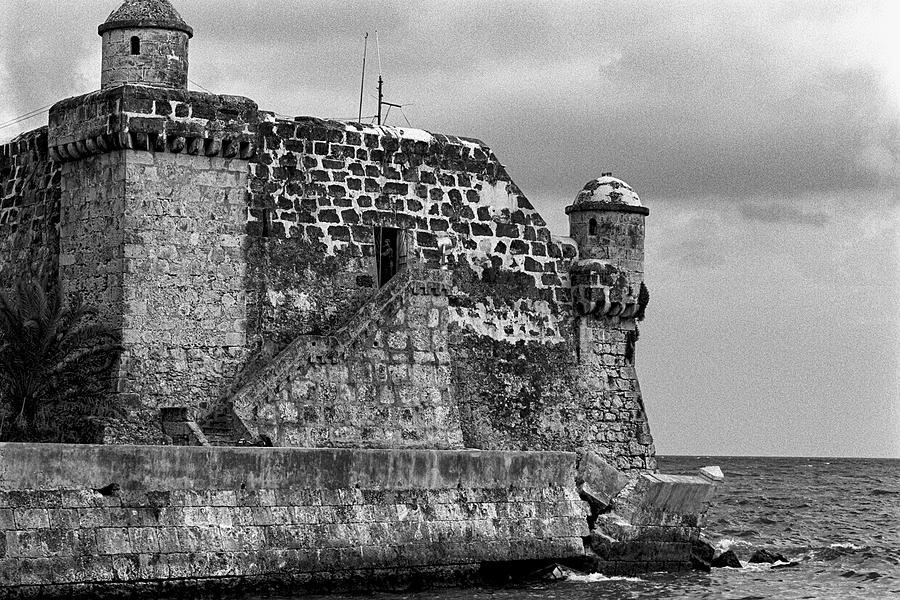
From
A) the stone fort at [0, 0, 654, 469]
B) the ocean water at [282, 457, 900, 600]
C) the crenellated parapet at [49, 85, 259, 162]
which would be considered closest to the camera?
the ocean water at [282, 457, 900, 600]

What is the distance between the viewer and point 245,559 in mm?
22375

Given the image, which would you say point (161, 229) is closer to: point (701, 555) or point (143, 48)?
point (143, 48)

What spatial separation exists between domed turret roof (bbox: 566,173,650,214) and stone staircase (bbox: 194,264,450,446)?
4.02 metres

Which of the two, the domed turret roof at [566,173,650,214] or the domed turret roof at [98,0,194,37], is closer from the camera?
the domed turret roof at [98,0,194,37]

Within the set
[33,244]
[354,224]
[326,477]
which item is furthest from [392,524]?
[33,244]

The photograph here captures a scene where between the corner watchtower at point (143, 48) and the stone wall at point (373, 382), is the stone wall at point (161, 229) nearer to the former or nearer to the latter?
the corner watchtower at point (143, 48)

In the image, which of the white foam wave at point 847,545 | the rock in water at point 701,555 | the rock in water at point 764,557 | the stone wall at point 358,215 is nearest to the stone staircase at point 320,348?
the stone wall at point 358,215

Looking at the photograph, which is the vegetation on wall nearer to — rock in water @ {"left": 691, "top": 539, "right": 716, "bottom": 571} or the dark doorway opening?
the dark doorway opening

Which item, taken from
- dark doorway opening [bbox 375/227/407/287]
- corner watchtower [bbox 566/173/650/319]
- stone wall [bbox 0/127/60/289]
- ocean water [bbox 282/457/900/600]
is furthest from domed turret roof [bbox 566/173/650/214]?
stone wall [bbox 0/127/60/289]

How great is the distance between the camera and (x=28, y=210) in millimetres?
30422

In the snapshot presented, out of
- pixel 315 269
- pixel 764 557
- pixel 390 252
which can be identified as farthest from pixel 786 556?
pixel 315 269

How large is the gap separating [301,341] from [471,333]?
14.9ft

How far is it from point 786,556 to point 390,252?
9401mm

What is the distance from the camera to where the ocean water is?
1008 inches
